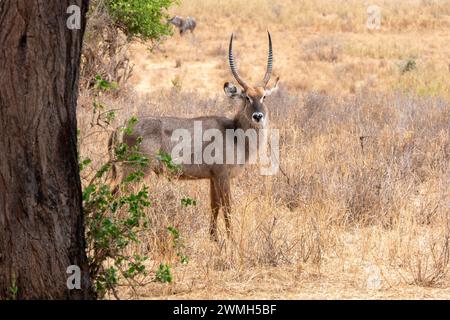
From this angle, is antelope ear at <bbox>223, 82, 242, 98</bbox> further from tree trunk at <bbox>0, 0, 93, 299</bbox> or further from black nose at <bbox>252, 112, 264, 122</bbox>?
tree trunk at <bbox>0, 0, 93, 299</bbox>

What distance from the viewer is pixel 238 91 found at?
9289mm

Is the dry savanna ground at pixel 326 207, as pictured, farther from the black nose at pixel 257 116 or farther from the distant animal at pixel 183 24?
the distant animal at pixel 183 24

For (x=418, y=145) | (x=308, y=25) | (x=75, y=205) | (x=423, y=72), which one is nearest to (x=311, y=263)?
(x=75, y=205)

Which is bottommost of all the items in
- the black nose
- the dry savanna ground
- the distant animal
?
the dry savanna ground

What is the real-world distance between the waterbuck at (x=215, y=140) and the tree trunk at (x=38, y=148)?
10.3 feet

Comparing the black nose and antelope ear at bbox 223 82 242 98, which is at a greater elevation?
antelope ear at bbox 223 82 242 98

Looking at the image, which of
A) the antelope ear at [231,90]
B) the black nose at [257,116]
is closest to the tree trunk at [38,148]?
the black nose at [257,116]

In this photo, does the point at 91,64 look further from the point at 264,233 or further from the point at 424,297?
the point at 424,297

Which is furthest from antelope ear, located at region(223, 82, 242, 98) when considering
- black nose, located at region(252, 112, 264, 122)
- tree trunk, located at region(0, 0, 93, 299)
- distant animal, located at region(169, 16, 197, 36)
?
distant animal, located at region(169, 16, 197, 36)

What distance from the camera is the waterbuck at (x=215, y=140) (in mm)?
8609

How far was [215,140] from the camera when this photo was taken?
8859 millimetres

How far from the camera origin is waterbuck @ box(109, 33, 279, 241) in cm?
861

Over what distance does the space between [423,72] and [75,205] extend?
1925 cm

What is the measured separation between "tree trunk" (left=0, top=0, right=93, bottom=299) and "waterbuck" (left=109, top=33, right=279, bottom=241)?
3154mm
